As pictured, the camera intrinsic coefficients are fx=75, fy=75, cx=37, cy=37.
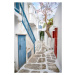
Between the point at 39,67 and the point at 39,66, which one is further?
the point at 39,66

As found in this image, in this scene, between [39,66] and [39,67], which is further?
[39,66]

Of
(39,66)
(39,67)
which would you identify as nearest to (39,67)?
(39,67)

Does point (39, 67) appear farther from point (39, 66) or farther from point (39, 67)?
point (39, 66)
